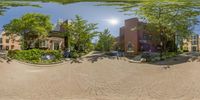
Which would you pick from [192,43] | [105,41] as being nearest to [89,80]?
[105,41]

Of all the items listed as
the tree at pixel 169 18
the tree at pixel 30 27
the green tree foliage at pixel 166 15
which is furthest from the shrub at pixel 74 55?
the tree at pixel 169 18

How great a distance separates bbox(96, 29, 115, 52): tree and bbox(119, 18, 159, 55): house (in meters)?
0.12

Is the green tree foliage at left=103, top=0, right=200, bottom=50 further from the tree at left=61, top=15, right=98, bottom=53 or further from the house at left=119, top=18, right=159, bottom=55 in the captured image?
the tree at left=61, top=15, right=98, bottom=53

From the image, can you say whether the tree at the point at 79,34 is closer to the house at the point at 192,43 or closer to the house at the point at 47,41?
the house at the point at 47,41

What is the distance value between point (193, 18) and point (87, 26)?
4.47ft

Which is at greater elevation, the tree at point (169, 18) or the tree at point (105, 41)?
the tree at point (169, 18)

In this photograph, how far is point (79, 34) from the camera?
5.38m

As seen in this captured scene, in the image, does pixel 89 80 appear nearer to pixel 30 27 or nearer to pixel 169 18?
pixel 30 27

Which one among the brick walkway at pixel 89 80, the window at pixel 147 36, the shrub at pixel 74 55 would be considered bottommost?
the brick walkway at pixel 89 80

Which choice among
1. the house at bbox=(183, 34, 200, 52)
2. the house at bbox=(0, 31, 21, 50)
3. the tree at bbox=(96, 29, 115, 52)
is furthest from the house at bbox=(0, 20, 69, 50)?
the house at bbox=(183, 34, 200, 52)

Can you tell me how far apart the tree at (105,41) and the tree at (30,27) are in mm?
582

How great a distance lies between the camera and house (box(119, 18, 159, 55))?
546 centimetres

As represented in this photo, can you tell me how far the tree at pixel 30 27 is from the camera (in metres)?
5.26

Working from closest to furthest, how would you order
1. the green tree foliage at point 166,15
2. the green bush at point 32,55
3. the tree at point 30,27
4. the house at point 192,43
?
the tree at point 30,27
the green bush at point 32,55
the green tree foliage at point 166,15
the house at point 192,43
